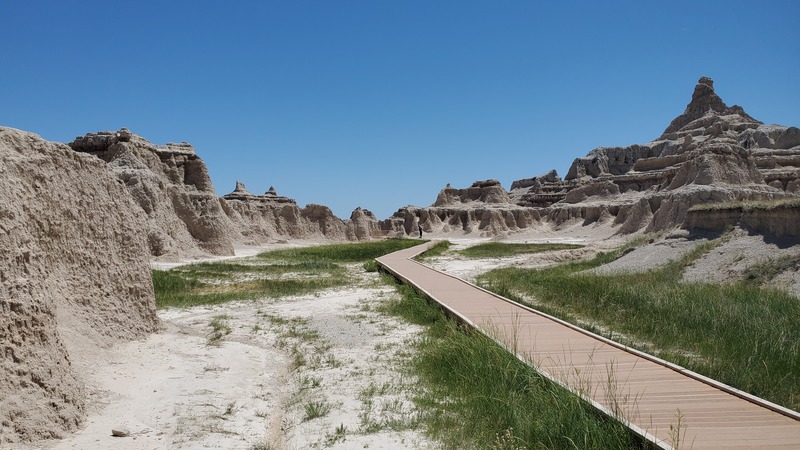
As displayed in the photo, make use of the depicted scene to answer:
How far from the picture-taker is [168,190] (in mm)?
30016

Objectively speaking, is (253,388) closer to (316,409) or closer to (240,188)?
(316,409)

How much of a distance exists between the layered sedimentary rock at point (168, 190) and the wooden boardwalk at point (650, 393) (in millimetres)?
21524

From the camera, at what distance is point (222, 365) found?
7762 mm

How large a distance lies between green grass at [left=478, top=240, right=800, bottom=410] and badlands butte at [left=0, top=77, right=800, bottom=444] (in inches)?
100.0

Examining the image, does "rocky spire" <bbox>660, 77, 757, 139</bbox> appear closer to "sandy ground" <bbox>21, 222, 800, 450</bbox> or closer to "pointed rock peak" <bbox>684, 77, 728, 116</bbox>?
"pointed rock peak" <bbox>684, 77, 728, 116</bbox>

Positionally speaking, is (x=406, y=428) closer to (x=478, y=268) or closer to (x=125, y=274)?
(x=125, y=274)

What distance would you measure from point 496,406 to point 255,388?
329cm

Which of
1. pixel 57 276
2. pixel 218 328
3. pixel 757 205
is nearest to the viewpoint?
pixel 57 276

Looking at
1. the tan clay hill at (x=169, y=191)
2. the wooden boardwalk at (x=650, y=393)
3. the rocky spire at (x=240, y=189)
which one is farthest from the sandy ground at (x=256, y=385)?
the rocky spire at (x=240, y=189)

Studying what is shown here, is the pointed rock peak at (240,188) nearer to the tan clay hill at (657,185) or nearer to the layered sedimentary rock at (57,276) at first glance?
the tan clay hill at (657,185)

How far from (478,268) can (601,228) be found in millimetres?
40195

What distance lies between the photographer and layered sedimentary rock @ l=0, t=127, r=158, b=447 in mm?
4965

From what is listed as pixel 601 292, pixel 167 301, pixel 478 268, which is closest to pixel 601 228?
pixel 478 268

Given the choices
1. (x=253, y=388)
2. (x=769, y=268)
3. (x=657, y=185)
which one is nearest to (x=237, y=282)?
(x=253, y=388)
